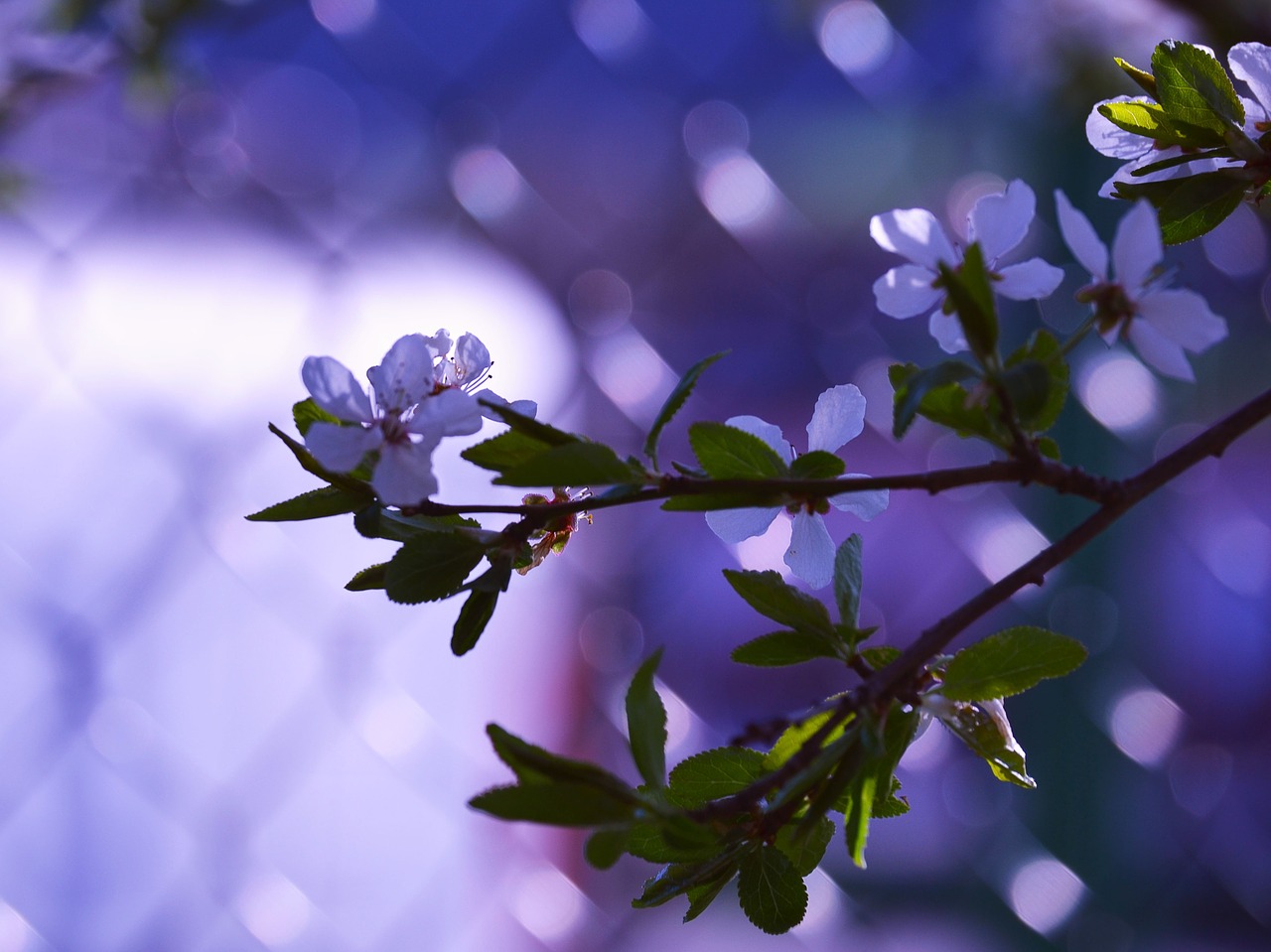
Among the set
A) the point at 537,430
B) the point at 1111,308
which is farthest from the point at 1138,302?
the point at 537,430

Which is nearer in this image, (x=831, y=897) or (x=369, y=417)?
(x=369, y=417)

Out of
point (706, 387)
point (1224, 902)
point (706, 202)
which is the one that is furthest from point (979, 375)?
point (1224, 902)

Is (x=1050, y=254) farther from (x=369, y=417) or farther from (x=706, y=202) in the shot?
(x=369, y=417)

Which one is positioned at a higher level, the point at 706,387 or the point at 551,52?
the point at 551,52

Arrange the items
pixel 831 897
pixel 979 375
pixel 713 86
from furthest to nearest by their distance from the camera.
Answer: pixel 713 86, pixel 831 897, pixel 979 375

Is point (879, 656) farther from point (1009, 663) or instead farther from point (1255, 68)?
point (1255, 68)

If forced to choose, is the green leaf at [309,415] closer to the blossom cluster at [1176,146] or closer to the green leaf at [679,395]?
the green leaf at [679,395]

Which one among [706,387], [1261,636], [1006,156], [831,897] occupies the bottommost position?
[831,897]
